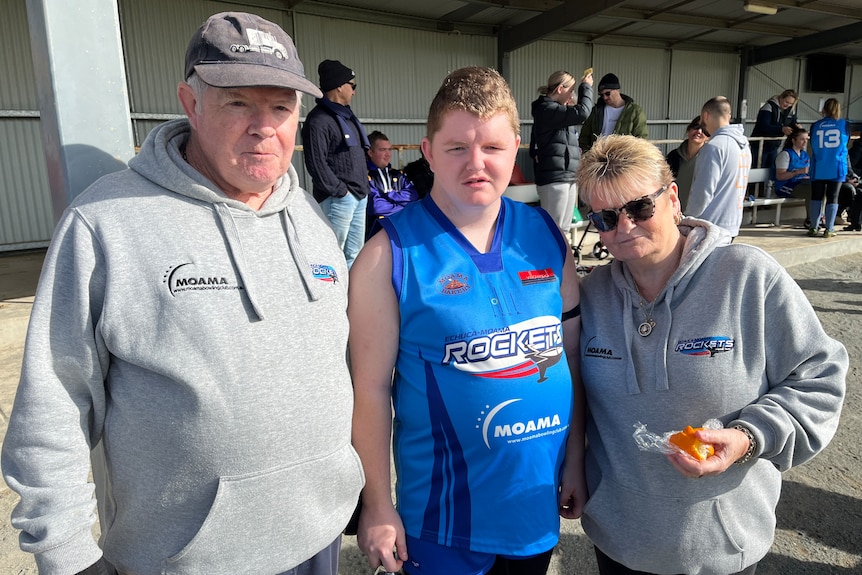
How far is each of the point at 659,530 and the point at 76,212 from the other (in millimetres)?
1798

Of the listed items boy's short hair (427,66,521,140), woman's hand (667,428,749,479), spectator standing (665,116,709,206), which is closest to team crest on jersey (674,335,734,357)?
woman's hand (667,428,749,479)

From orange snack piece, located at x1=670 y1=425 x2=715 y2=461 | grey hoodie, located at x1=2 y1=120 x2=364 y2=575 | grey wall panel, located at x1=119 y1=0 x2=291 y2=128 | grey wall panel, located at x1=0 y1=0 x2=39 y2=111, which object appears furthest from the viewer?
grey wall panel, located at x1=119 y1=0 x2=291 y2=128

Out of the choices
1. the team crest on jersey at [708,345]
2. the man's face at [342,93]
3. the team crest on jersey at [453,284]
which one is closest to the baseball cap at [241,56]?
the team crest on jersey at [453,284]

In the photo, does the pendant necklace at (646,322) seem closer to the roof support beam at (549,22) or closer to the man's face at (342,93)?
the man's face at (342,93)

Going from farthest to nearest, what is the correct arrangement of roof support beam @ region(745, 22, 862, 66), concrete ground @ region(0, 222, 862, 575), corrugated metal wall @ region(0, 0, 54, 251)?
roof support beam @ region(745, 22, 862, 66), corrugated metal wall @ region(0, 0, 54, 251), concrete ground @ region(0, 222, 862, 575)

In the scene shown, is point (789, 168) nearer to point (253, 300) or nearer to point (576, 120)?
point (576, 120)

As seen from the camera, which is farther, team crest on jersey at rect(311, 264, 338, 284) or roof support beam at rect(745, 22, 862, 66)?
roof support beam at rect(745, 22, 862, 66)

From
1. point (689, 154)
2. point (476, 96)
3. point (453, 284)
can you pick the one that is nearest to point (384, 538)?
point (453, 284)

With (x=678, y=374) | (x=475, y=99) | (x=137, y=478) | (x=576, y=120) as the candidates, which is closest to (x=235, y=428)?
(x=137, y=478)

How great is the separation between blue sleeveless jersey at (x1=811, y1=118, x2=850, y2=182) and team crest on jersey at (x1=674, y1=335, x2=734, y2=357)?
996 cm

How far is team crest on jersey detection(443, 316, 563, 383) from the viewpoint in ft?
5.56

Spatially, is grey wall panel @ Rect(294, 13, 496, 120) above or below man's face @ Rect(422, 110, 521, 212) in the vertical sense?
above

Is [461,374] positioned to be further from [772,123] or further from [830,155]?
[772,123]

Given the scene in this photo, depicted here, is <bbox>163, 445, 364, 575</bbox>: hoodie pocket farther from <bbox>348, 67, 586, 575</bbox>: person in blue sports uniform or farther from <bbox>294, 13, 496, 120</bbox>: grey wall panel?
<bbox>294, 13, 496, 120</bbox>: grey wall panel
